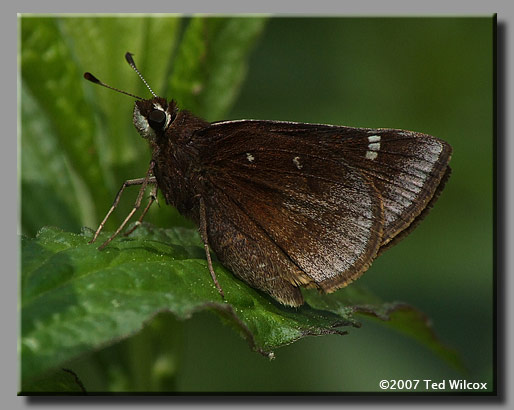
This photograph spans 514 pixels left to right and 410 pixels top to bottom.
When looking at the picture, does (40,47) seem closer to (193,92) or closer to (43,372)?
(193,92)

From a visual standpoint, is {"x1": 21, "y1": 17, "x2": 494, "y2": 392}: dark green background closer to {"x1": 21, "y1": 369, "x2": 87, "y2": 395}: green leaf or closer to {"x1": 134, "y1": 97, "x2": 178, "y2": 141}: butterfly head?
{"x1": 21, "y1": 369, "x2": 87, "y2": 395}: green leaf

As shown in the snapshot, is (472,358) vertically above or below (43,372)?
below

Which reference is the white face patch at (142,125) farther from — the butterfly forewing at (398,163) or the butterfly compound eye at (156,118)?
the butterfly forewing at (398,163)

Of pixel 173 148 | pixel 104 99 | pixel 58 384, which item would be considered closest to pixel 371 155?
pixel 173 148

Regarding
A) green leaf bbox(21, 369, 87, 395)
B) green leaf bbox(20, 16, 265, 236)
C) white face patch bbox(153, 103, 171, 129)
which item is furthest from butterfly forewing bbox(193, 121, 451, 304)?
green leaf bbox(21, 369, 87, 395)

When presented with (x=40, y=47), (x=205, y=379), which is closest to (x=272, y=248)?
(x=40, y=47)

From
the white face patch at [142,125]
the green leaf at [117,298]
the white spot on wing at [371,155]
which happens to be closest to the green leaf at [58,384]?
the green leaf at [117,298]
